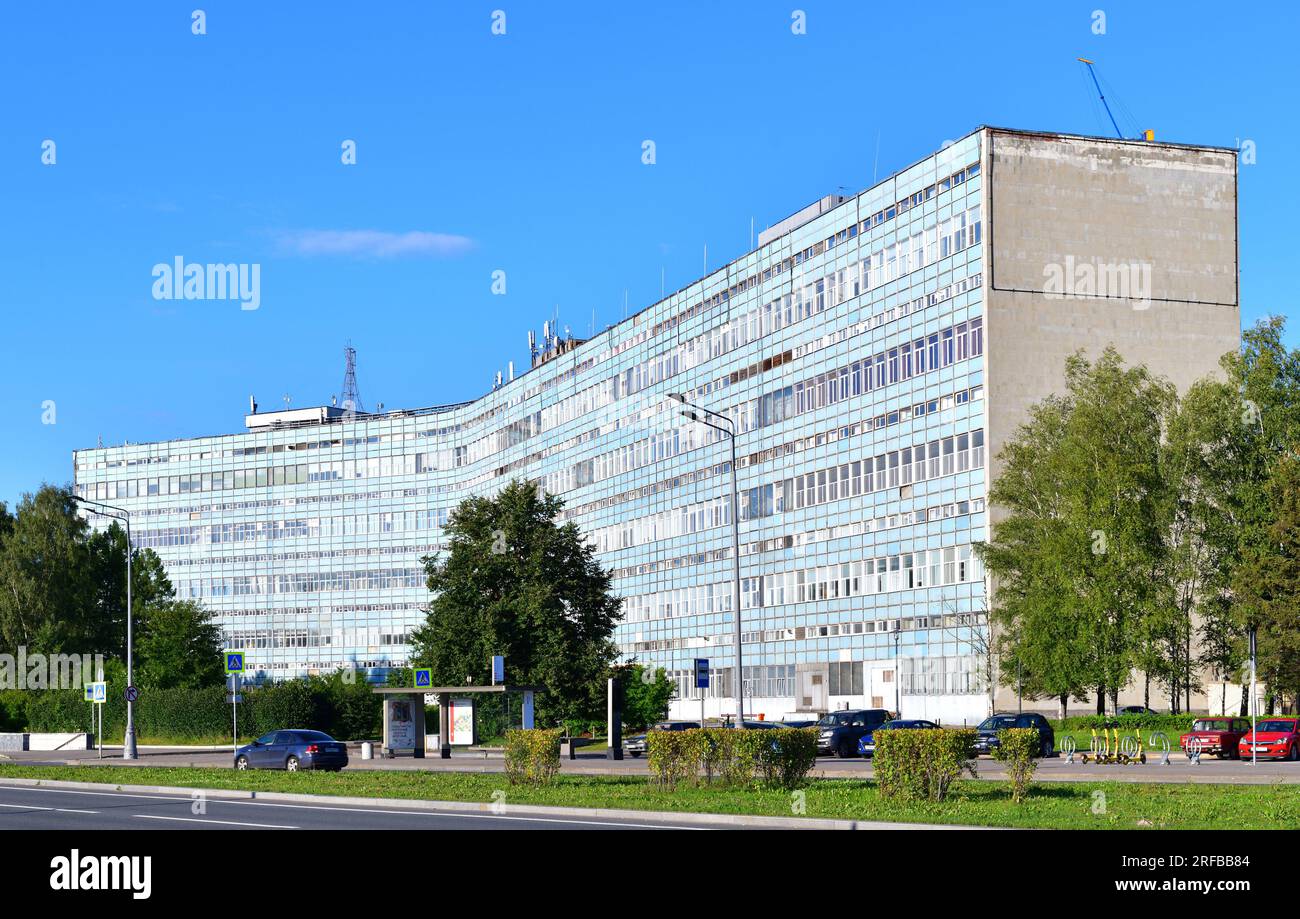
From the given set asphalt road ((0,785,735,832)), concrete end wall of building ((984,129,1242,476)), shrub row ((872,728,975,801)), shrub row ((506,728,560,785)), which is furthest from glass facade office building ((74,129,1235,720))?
asphalt road ((0,785,735,832))

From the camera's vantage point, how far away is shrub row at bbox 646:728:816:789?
28.6 meters

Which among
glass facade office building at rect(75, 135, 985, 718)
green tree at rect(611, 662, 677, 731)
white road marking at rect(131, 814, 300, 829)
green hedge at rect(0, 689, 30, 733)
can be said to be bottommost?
green hedge at rect(0, 689, 30, 733)

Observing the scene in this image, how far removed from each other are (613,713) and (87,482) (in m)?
114

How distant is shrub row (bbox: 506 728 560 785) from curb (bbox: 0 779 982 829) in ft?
10.8

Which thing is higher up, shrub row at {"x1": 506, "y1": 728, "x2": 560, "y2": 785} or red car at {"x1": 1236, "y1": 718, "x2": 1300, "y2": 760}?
shrub row at {"x1": 506, "y1": 728, "x2": 560, "y2": 785}

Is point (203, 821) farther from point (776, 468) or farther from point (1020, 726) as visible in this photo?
point (776, 468)

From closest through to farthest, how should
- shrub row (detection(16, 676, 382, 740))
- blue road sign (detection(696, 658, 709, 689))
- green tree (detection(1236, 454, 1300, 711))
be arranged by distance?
1. blue road sign (detection(696, 658, 709, 689))
2. green tree (detection(1236, 454, 1300, 711))
3. shrub row (detection(16, 676, 382, 740))

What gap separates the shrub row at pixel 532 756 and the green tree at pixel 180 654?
222 feet

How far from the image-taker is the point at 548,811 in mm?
26031

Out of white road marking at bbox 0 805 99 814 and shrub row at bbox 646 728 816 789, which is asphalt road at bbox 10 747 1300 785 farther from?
white road marking at bbox 0 805 99 814

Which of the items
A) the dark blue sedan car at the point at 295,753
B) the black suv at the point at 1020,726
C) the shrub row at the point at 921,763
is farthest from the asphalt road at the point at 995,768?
the shrub row at the point at 921,763
